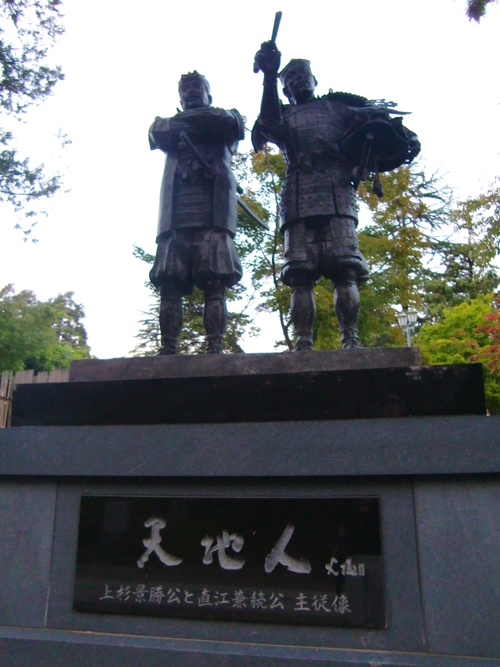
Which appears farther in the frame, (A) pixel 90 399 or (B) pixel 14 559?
(A) pixel 90 399

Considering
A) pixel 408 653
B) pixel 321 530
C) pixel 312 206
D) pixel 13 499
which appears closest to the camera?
pixel 408 653

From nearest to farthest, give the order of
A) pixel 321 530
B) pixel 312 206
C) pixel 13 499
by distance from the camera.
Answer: pixel 321 530 → pixel 13 499 → pixel 312 206

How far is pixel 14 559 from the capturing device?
11.6 ft

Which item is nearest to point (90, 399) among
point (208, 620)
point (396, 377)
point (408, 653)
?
point (208, 620)

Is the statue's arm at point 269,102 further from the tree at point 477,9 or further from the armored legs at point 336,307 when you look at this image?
the tree at point 477,9

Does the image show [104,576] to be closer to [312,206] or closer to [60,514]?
[60,514]

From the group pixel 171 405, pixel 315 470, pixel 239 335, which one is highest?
pixel 239 335

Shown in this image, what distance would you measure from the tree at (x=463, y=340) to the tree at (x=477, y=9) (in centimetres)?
872

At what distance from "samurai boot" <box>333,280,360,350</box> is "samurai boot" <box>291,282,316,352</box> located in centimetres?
19

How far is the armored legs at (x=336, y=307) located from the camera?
14.4ft

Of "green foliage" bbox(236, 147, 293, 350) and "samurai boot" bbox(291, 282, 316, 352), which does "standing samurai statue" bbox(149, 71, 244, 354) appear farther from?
"green foliage" bbox(236, 147, 293, 350)

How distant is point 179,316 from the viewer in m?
4.70

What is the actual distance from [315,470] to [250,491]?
14.6 inches

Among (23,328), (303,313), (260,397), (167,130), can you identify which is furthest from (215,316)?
(23,328)
